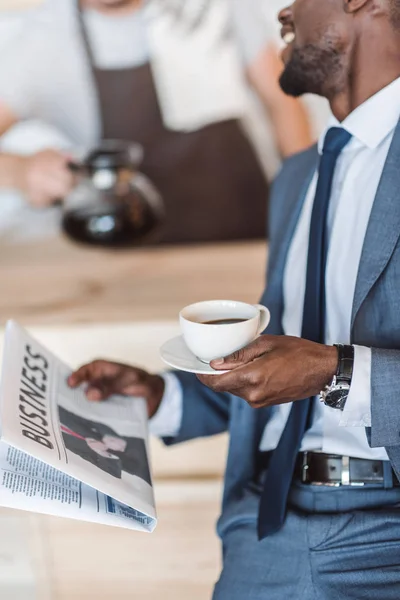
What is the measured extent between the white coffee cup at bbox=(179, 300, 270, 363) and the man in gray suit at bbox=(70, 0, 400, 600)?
9 centimetres

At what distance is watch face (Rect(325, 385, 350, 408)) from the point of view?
0.94m

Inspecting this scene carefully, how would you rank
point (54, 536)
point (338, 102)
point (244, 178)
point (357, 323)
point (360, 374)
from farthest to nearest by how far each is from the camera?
point (244, 178) → point (54, 536) → point (338, 102) → point (357, 323) → point (360, 374)

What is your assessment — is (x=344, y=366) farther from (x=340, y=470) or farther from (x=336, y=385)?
(x=340, y=470)

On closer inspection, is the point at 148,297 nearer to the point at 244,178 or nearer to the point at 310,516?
the point at 244,178

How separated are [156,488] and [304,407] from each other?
24.6 inches

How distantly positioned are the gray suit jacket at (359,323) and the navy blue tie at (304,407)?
8 centimetres

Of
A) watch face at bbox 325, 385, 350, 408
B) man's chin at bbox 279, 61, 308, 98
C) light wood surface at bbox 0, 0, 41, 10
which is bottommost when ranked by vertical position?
watch face at bbox 325, 385, 350, 408

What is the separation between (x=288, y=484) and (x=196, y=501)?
58cm

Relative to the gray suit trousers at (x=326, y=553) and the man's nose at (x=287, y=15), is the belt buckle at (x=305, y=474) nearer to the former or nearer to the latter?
the gray suit trousers at (x=326, y=553)

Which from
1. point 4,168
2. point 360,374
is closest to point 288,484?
point 360,374

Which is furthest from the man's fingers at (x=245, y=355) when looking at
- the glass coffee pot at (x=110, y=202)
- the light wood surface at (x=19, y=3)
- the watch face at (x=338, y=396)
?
the light wood surface at (x=19, y=3)

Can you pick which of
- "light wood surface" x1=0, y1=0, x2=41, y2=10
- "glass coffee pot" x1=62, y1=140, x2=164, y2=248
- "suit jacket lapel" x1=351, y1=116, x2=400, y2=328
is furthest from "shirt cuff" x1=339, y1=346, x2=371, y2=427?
"light wood surface" x1=0, y1=0, x2=41, y2=10

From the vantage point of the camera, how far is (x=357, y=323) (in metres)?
1.05

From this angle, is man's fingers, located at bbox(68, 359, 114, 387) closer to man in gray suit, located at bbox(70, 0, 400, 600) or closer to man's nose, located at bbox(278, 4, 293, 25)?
man in gray suit, located at bbox(70, 0, 400, 600)
